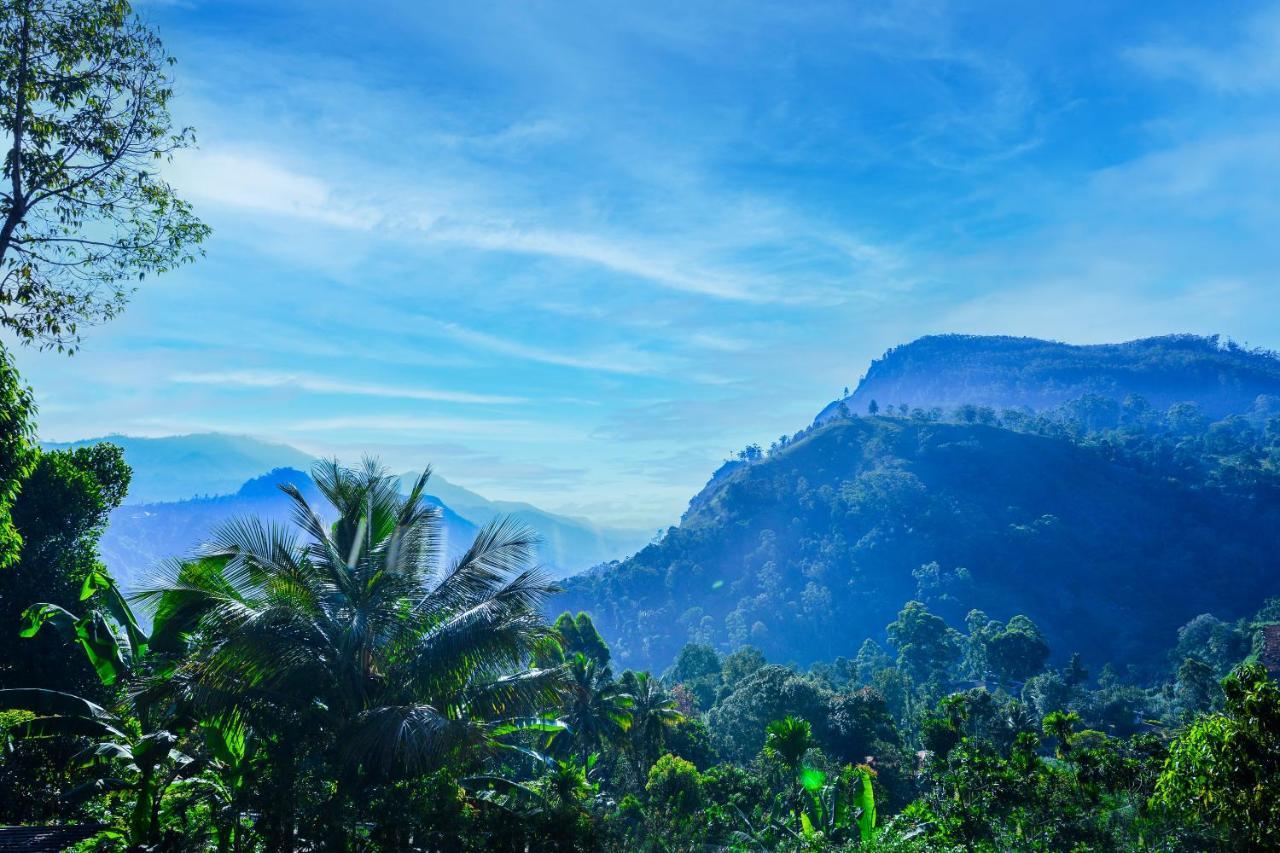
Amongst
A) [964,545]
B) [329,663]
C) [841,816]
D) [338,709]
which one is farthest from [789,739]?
[964,545]

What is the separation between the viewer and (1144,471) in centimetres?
15562

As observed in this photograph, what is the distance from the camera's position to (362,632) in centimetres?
898

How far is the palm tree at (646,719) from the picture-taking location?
3089 cm

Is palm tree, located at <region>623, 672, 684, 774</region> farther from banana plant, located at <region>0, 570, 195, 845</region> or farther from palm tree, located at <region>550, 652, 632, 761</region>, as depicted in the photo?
banana plant, located at <region>0, 570, 195, 845</region>

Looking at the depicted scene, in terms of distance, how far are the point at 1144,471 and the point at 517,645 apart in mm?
183718

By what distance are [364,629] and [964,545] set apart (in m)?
158

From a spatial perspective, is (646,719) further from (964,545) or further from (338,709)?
(964,545)

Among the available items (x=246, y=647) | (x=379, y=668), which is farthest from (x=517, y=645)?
(x=246, y=647)

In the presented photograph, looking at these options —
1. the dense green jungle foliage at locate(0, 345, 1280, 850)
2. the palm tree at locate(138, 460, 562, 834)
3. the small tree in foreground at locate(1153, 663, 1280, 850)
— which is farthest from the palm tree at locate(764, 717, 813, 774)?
the palm tree at locate(138, 460, 562, 834)

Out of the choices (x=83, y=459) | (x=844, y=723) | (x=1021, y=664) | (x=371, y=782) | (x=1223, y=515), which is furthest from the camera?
(x=1223, y=515)

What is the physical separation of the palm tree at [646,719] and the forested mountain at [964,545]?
95.8m

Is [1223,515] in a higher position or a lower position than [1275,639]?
higher

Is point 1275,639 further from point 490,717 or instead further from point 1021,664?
point 490,717

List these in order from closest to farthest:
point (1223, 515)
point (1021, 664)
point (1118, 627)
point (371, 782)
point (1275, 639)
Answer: point (371, 782)
point (1275, 639)
point (1021, 664)
point (1118, 627)
point (1223, 515)
